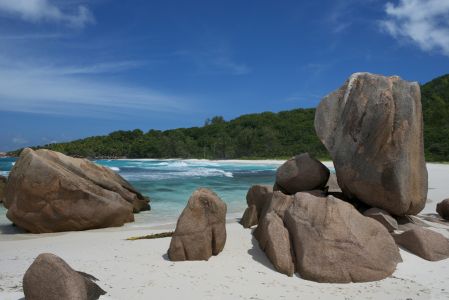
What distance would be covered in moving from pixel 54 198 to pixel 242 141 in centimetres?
7402

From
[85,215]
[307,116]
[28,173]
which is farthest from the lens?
[307,116]

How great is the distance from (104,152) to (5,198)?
108 meters

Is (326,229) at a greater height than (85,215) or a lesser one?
greater

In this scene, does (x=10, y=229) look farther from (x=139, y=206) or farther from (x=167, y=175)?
(x=167, y=175)

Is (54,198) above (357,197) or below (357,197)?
below

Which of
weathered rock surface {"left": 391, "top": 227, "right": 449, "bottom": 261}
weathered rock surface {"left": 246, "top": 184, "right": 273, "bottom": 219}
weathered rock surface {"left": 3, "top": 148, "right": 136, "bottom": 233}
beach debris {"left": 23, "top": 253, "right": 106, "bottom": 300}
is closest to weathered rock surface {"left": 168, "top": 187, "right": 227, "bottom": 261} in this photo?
beach debris {"left": 23, "top": 253, "right": 106, "bottom": 300}

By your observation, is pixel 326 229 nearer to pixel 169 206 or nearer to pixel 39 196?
pixel 39 196

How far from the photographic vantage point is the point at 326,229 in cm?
491

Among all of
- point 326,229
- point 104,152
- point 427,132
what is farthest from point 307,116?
point 326,229

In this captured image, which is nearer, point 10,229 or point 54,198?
point 54,198

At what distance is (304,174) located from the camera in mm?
8250

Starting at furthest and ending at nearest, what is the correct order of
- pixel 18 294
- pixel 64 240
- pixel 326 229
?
pixel 64 240 → pixel 326 229 → pixel 18 294

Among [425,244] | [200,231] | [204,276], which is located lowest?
[204,276]

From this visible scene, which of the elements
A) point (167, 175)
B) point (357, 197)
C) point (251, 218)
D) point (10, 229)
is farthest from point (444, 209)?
point (167, 175)
